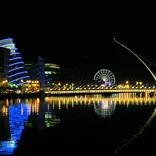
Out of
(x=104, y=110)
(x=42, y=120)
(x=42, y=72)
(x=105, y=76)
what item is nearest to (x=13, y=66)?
(x=42, y=72)

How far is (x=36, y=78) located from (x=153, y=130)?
72117mm

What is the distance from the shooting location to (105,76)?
91.8 meters

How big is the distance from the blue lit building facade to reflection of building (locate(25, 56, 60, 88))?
21.5 feet

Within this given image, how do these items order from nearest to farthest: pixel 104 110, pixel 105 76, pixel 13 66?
pixel 104 110 → pixel 13 66 → pixel 105 76

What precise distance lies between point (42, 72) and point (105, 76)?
1517cm

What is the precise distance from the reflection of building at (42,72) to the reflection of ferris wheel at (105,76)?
12.1 m

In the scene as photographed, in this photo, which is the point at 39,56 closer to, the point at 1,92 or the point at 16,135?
the point at 1,92

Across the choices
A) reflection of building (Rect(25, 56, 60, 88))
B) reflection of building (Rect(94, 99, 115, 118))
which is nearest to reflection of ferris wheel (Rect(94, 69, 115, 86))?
reflection of building (Rect(25, 56, 60, 88))

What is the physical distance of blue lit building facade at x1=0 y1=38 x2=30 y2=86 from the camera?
77062mm

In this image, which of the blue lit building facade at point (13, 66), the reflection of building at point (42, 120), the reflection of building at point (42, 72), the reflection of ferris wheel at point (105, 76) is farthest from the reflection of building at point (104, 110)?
the reflection of ferris wheel at point (105, 76)

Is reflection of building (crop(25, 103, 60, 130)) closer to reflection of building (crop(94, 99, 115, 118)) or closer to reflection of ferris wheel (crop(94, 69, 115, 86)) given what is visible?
reflection of building (crop(94, 99, 115, 118))

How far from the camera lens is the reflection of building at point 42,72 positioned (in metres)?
88.8

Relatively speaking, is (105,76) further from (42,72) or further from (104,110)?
(104,110)

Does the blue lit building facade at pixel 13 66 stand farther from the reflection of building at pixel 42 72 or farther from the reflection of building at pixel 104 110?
the reflection of building at pixel 104 110
